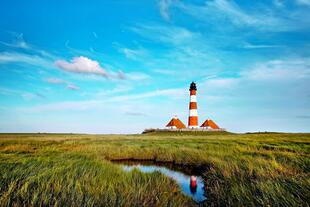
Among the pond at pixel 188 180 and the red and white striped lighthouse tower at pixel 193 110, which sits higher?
the red and white striped lighthouse tower at pixel 193 110

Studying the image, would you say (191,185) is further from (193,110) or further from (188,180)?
(193,110)

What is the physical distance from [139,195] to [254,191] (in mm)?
3682

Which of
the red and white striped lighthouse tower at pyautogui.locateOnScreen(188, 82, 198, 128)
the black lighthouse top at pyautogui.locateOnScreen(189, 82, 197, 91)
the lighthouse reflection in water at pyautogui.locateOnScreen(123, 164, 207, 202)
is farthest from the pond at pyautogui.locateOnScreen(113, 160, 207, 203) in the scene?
the black lighthouse top at pyautogui.locateOnScreen(189, 82, 197, 91)

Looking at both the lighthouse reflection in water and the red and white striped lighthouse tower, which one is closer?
the lighthouse reflection in water

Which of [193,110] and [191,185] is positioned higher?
[193,110]

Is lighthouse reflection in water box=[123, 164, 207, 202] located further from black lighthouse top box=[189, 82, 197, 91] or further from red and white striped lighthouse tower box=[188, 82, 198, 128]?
black lighthouse top box=[189, 82, 197, 91]

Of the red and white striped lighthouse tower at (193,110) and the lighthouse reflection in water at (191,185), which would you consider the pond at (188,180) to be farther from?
the red and white striped lighthouse tower at (193,110)

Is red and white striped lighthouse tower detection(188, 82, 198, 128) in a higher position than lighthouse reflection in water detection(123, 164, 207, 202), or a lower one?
higher

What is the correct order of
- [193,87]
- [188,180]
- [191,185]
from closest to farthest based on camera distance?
[191,185], [188,180], [193,87]

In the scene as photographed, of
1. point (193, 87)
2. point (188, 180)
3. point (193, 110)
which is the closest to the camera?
point (188, 180)

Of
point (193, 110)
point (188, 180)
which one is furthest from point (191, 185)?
point (193, 110)

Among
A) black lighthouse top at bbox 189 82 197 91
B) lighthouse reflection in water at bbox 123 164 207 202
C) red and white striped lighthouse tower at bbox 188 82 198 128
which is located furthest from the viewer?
black lighthouse top at bbox 189 82 197 91

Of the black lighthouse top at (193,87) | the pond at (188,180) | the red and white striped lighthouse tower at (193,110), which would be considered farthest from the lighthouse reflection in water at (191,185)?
the black lighthouse top at (193,87)

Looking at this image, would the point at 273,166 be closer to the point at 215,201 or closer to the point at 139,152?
the point at 215,201
